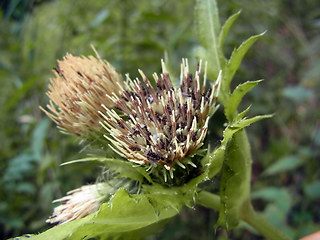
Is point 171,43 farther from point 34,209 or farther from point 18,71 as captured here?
point 34,209

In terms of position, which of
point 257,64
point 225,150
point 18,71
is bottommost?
point 257,64

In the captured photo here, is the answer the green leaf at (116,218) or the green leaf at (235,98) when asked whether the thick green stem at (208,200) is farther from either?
the green leaf at (235,98)

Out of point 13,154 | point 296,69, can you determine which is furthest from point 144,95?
point 296,69

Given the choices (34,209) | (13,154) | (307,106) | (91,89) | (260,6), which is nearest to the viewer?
(91,89)

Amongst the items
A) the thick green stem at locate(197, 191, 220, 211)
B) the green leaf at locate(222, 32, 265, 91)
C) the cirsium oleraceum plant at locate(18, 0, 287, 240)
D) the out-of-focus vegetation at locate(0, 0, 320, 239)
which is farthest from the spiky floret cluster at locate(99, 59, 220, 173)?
the out-of-focus vegetation at locate(0, 0, 320, 239)

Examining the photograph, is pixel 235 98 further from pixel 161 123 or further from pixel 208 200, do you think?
pixel 208 200

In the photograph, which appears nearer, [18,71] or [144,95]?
[144,95]

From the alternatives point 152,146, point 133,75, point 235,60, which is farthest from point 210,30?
point 133,75
